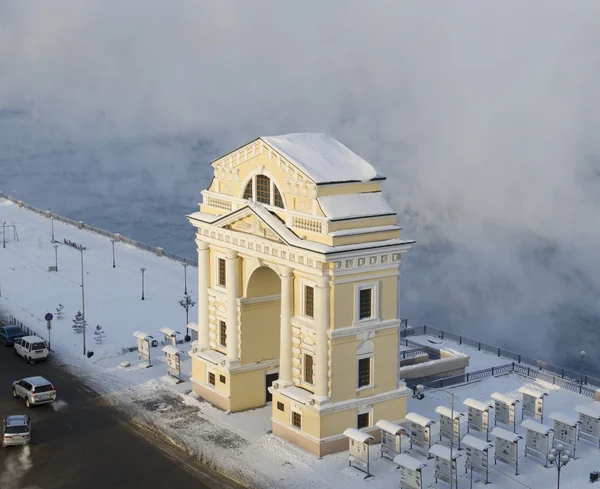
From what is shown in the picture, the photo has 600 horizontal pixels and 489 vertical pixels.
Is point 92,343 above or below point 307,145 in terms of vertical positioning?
below

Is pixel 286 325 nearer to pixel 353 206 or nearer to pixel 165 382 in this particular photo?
pixel 353 206

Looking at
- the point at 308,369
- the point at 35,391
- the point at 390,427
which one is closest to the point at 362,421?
the point at 390,427

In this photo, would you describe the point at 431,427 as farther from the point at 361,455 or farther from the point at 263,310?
the point at 263,310

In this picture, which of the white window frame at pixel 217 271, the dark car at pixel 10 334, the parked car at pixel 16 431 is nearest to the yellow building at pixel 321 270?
the white window frame at pixel 217 271

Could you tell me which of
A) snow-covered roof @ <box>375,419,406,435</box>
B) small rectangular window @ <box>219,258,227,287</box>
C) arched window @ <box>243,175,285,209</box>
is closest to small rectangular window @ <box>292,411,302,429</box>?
snow-covered roof @ <box>375,419,406,435</box>

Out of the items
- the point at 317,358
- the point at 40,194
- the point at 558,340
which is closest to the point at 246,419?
the point at 317,358

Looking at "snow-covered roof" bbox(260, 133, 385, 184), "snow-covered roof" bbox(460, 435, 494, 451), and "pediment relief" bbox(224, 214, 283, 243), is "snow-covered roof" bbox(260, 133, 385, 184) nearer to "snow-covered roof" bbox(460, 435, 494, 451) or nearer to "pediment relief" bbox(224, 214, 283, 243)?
"pediment relief" bbox(224, 214, 283, 243)
